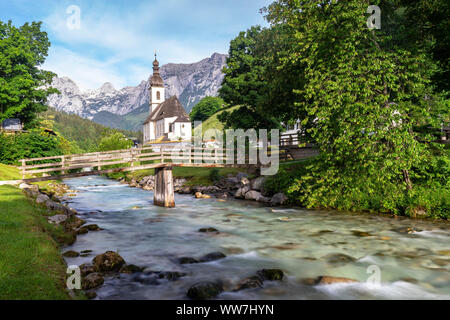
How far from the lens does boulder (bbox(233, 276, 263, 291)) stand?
27.4ft

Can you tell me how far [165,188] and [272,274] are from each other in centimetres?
1518

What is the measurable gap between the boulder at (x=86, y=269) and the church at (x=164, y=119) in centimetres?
7756

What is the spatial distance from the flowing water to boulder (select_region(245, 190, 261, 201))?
478 cm

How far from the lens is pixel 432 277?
9.09 meters

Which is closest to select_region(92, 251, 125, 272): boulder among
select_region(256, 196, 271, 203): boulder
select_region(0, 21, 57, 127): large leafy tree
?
select_region(256, 196, 271, 203): boulder

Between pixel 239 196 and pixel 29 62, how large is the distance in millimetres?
36539

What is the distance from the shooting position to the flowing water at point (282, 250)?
8250mm

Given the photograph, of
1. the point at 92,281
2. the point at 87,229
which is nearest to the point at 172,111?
the point at 87,229

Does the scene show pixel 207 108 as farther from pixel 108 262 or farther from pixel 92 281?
pixel 92 281

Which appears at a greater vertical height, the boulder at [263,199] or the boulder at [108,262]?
the boulder at [108,262]

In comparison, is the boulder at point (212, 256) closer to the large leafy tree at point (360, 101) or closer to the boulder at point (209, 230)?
the boulder at point (209, 230)

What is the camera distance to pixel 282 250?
470 inches

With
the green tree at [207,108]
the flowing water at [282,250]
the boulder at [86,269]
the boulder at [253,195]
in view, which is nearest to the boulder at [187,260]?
the flowing water at [282,250]
